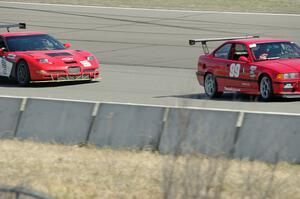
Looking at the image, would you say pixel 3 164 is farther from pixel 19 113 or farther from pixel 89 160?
pixel 19 113

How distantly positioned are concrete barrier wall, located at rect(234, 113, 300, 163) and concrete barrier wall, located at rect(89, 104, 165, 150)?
1239 mm

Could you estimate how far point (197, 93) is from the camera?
65.4 ft

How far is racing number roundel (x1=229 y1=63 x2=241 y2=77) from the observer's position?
721 inches

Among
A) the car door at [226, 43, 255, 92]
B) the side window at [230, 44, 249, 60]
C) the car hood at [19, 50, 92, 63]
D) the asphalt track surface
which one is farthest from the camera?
the car hood at [19, 50, 92, 63]

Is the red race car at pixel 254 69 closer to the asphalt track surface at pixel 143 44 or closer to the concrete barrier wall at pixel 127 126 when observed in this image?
the asphalt track surface at pixel 143 44

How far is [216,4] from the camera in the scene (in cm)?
3644

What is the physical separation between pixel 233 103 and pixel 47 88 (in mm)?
5103

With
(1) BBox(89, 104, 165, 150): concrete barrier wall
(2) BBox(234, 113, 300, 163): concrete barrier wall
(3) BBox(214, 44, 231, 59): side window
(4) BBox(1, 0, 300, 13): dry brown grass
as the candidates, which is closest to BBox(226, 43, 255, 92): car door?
(3) BBox(214, 44, 231, 59): side window

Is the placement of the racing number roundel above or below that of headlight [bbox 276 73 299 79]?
below

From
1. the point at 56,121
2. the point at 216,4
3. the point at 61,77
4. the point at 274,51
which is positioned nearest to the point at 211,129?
the point at 56,121

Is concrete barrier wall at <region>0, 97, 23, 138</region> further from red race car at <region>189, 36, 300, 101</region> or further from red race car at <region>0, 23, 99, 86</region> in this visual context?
red race car at <region>0, 23, 99, 86</region>

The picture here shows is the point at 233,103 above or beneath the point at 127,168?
beneath

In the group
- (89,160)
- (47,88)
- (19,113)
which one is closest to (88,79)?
(47,88)

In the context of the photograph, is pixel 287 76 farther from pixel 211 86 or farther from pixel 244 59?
pixel 211 86
